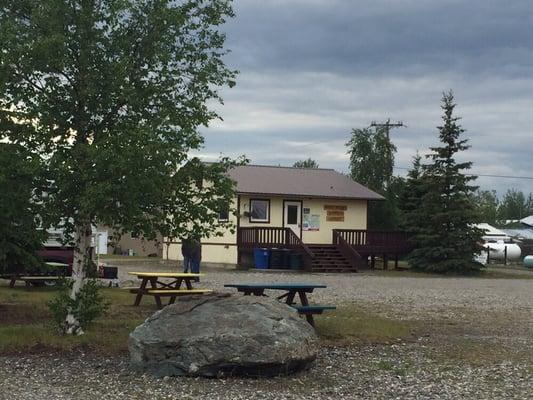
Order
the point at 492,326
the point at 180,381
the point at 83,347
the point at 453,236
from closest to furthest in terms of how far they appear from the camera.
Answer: the point at 180,381 < the point at 83,347 < the point at 492,326 < the point at 453,236

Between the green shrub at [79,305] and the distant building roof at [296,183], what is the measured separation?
2122 centimetres

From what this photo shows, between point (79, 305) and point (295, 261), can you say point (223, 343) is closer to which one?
point (79, 305)

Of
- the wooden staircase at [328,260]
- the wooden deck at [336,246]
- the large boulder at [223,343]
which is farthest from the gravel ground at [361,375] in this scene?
the wooden deck at [336,246]

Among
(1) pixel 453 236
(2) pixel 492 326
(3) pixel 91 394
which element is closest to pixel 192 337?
(3) pixel 91 394

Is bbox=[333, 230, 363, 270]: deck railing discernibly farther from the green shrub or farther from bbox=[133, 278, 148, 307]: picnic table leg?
the green shrub

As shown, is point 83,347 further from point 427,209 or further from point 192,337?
point 427,209

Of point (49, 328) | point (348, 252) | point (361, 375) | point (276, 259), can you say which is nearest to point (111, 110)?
point (49, 328)

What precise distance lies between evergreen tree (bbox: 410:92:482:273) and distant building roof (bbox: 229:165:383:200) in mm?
3133

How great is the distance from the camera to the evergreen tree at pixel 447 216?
31438mm

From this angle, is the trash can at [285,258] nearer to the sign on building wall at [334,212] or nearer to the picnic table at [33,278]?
the sign on building wall at [334,212]

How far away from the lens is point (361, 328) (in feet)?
38.3

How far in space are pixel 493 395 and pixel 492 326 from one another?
544 centimetres

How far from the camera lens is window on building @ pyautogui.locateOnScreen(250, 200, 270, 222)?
32531 mm

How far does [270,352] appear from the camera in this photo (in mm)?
8023
